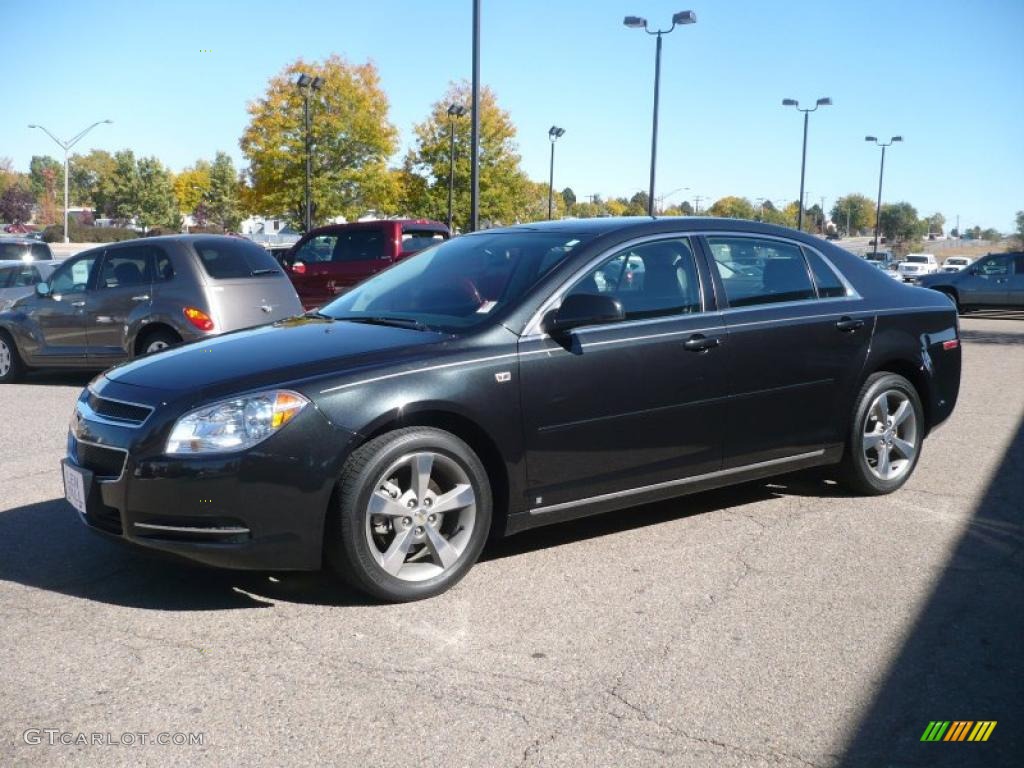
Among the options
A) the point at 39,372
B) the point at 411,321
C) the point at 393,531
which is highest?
the point at 411,321

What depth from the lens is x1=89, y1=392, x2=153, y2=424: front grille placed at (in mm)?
4191

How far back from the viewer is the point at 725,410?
5.20 metres

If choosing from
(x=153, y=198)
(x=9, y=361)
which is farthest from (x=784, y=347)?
(x=153, y=198)

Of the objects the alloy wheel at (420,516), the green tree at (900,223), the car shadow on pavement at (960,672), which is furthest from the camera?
the green tree at (900,223)

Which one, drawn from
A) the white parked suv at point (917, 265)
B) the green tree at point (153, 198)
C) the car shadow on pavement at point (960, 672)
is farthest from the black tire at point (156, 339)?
the green tree at point (153, 198)

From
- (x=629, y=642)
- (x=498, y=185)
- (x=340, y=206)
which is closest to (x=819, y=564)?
(x=629, y=642)

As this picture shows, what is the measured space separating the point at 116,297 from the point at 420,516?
766cm

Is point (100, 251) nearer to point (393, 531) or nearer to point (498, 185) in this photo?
point (393, 531)

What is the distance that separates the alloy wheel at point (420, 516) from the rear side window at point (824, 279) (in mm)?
2566

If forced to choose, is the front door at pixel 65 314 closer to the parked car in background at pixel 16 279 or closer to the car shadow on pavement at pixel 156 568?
the parked car in background at pixel 16 279

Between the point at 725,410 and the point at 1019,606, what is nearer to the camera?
the point at 1019,606

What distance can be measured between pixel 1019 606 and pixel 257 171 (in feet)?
138

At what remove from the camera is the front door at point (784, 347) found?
209 inches

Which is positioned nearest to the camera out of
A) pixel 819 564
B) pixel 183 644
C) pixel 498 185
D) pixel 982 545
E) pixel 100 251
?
pixel 183 644
